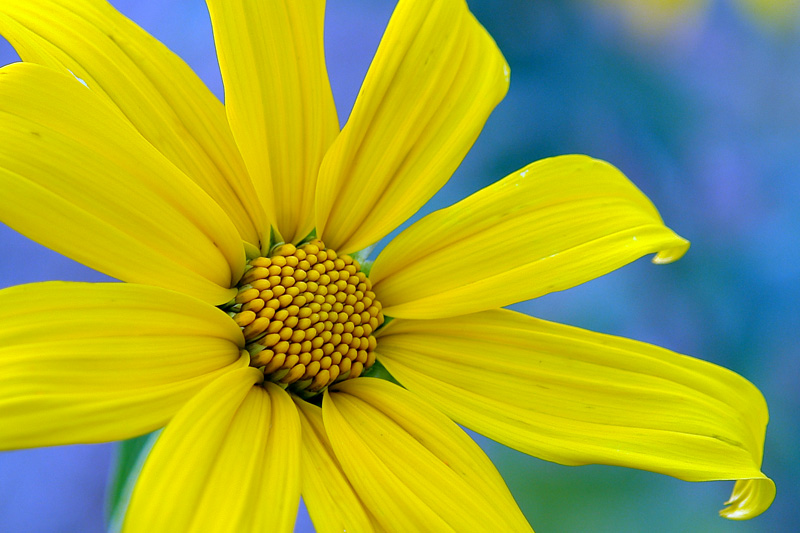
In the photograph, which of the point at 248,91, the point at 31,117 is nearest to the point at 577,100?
the point at 248,91

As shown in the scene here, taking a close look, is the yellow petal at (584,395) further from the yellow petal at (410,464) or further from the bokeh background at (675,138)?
the bokeh background at (675,138)

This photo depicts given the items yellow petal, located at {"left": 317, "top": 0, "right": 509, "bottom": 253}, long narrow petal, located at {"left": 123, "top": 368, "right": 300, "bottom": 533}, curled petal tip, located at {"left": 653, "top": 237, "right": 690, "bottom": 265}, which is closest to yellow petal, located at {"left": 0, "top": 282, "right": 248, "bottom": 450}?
long narrow petal, located at {"left": 123, "top": 368, "right": 300, "bottom": 533}

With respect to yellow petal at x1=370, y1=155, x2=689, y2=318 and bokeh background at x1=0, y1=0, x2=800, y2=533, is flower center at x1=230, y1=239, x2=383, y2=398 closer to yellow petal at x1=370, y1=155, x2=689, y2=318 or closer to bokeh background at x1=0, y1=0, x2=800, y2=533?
yellow petal at x1=370, y1=155, x2=689, y2=318

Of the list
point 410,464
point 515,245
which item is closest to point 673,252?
point 515,245

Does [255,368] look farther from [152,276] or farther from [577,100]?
[577,100]

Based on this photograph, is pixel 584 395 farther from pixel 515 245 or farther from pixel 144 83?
pixel 144 83
